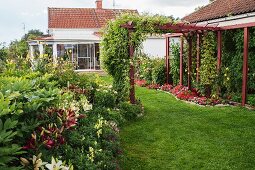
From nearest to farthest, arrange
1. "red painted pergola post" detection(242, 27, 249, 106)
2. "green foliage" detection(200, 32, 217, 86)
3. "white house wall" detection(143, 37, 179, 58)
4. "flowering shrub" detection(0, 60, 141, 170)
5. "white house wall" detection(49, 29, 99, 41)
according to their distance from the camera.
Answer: "flowering shrub" detection(0, 60, 141, 170)
"red painted pergola post" detection(242, 27, 249, 106)
"green foliage" detection(200, 32, 217, 86)
"white house wall" detection(143, 37, 179, 58)
"white house wall" detection(49, 29, 99, 41)

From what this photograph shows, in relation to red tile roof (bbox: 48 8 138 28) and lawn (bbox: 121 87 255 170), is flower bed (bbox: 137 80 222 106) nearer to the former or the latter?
lawn (bbox: 121 87 255 170)

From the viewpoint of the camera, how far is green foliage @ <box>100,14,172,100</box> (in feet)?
33.9

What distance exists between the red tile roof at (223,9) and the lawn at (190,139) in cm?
362

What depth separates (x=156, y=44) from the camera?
2711 centimetres

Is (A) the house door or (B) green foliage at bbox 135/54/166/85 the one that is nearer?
(B) green foliage at bbox 135/54/166/85

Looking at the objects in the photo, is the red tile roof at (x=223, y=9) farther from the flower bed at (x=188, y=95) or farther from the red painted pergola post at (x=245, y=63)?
the flower bed at (x=188, y=95)

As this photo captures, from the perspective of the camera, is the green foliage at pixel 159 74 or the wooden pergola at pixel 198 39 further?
the green foliage at pixel 159 74

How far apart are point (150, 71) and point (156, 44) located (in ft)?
32.1

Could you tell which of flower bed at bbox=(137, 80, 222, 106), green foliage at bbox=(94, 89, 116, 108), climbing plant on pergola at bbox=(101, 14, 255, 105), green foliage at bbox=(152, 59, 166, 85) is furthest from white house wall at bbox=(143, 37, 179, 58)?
green foliage at bbox=(94, 89, 116, 108)

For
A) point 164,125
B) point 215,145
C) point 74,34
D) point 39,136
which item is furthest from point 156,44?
point 39,136

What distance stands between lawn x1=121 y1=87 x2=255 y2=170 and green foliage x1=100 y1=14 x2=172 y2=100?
134cm

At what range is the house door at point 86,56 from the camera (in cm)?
2777

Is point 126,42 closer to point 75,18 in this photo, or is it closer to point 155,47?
point 155,47

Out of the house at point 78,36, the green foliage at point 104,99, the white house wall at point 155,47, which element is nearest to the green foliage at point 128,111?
the green foliage at point 104,99
